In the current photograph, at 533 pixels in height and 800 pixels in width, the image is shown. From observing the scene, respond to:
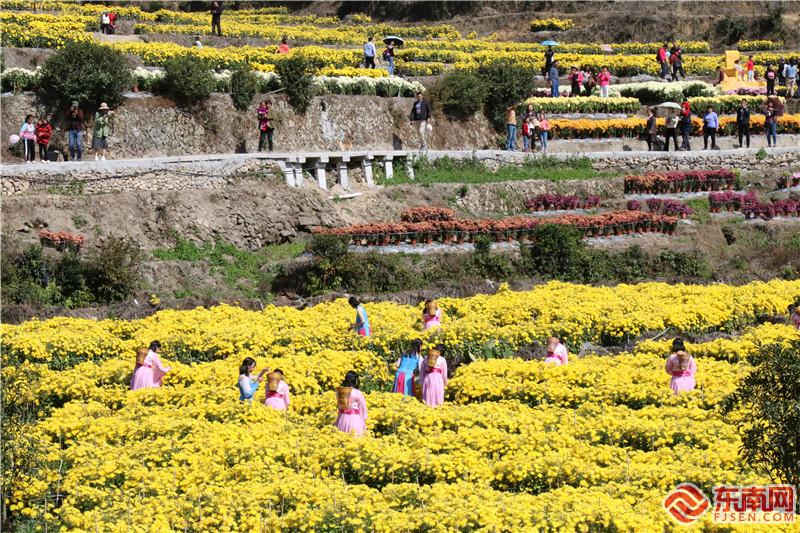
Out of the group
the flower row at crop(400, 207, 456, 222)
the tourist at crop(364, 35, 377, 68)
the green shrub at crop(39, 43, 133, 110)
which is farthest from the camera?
the tourist at crop(364, 35, 377, 68)

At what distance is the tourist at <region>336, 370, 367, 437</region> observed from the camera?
1481 centimetres

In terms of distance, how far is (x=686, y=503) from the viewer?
12.6 metres

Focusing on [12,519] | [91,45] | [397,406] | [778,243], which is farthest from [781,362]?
→ [91,45]

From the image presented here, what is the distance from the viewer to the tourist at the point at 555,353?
57.6 ft

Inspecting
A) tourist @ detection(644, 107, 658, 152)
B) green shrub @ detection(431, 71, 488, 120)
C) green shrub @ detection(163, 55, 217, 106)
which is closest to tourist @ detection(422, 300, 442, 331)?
green shrub @ detection(163, 55, 217, 106)

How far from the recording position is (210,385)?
17.2m

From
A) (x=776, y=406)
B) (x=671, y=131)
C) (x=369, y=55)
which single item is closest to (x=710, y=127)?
(x=671, y=131)

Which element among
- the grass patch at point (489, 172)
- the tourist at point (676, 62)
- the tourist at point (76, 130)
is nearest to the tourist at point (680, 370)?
the grass patch at point (489, 172)

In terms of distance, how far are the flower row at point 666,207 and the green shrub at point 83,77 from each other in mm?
12537

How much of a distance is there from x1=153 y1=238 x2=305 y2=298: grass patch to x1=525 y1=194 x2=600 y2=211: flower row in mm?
6367

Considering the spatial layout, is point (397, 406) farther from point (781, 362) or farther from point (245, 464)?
point (781, 362)

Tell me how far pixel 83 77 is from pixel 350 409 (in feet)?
58.6

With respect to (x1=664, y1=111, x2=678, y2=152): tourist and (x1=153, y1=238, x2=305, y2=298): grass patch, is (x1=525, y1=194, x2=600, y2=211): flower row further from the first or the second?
(x1=153, y1=238, x2=305, y2=298): grass patch

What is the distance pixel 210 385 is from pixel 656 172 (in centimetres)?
2056
